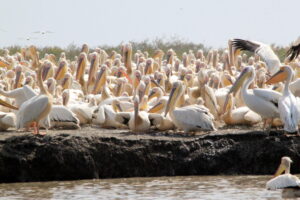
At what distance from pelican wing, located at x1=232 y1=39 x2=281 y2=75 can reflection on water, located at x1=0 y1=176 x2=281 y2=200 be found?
3.49 meters

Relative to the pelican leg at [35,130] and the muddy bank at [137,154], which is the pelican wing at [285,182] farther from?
the pelican leg at [35,130]

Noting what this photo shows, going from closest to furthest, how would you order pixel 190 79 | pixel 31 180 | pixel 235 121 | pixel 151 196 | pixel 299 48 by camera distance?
1. pixel 151 196
2. pixel 31 180
3. pixel 235 121
4. pixel 299 48
5. pixel 190 79

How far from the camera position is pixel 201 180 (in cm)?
983

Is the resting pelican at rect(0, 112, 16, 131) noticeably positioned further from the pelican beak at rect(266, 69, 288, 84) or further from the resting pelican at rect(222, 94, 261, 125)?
the pelican beak at rect(266, 69, 288, 84)

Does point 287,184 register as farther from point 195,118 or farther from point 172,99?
point 172,99

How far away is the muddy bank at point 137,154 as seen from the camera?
9.81 m

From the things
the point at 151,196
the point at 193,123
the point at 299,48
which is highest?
the point at 299,48

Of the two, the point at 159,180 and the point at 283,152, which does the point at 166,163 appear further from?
the point at 283,152

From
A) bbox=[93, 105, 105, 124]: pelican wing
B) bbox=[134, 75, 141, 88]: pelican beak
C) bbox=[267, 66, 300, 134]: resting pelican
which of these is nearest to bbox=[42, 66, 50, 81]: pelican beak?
bbox=[134, 75, 141, 88]: pelican beak

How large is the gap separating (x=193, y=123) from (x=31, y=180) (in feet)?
6.31

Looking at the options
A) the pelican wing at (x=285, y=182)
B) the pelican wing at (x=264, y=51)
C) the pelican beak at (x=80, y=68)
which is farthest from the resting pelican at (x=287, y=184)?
the pelican beak at (x=80, y=68)

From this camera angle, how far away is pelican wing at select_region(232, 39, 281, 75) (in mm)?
13148

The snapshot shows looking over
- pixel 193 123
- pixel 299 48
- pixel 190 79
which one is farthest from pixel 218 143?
pixel 190 79

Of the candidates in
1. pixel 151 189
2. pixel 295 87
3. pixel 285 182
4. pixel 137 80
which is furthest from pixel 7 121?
pixel 137 80
